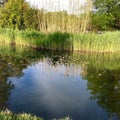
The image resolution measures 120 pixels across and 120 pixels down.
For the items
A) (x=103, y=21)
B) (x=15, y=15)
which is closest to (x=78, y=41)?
(x=15, y=15)

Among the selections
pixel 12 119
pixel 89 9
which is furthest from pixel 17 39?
pixel 12 119

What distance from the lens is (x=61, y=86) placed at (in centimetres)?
989

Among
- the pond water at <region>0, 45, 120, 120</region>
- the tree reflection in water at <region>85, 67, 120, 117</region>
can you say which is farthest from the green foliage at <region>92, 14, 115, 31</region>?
the tree reflection in water at <region>85, 67, 120, 117</region>

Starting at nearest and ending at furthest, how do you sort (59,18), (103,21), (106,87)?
(106,87), (59,18), (103,21)

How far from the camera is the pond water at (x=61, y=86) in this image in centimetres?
738

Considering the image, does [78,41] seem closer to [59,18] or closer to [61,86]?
[59,18]

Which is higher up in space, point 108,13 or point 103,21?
point 108,13

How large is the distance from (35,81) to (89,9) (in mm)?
10764

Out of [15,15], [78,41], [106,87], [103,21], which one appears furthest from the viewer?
[103,21]

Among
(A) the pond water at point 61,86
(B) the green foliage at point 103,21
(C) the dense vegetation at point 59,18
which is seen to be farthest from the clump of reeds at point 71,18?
(B) the green foliage at point 103,21

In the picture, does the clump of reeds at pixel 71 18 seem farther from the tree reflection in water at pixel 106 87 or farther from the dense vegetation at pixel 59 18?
the tree reflection in water at pixel 106 87

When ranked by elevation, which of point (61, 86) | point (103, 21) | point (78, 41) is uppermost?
point (103, 21)

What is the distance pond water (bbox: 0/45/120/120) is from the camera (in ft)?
24.2

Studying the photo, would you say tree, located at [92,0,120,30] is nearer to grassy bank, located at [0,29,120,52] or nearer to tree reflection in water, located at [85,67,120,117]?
grassy bank, located at [0,29,120,52]
